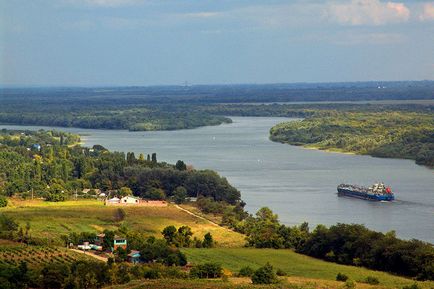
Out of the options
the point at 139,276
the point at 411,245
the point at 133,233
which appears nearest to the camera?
the point at 139,276

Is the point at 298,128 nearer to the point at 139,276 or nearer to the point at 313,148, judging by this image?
the point at 313,148

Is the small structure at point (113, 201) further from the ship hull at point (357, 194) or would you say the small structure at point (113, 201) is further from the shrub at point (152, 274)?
the shrub at point (152, 274)

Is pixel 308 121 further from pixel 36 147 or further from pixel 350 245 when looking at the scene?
pixel 350 245

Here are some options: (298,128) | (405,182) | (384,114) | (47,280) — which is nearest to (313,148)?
(298,128)

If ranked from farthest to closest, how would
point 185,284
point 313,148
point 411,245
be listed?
point 313,148, point 411,245, point 185,284

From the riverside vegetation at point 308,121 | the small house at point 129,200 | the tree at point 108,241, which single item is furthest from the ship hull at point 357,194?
the tree at point 108,241

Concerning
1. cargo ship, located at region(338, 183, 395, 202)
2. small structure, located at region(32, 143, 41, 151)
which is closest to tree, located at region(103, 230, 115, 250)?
cargo ship, located at region(338, 183, 395, 202)
